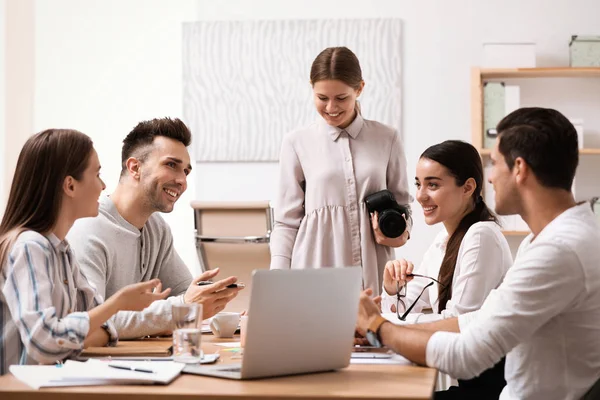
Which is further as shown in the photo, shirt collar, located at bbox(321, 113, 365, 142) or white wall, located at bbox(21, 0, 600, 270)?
white wall, located at bbox(21, 0, 600, 270)

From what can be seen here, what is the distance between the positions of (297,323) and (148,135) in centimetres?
134

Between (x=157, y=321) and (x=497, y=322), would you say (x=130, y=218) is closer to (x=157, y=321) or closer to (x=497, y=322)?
(x=157, y=321)

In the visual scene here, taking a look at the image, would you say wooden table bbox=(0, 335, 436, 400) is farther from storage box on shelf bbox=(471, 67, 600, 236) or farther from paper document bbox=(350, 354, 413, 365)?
storage box on shelf bbox=(471, 67, 600, 236)

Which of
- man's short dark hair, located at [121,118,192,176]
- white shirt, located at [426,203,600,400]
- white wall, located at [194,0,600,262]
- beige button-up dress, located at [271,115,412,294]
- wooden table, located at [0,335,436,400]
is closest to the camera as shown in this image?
wooden table, located at [0,335,436,400]

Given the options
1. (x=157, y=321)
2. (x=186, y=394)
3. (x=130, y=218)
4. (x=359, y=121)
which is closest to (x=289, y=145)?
(x=359, y=121)

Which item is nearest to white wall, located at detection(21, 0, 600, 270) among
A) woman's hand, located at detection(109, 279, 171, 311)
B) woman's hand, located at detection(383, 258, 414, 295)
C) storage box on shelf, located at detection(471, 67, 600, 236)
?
storage box on shelf, located at detection(471, 67, 600, 236)

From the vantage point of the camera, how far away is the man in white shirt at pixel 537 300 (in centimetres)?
155

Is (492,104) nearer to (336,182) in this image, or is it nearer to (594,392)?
(336,182)

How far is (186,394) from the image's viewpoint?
51.5 inches

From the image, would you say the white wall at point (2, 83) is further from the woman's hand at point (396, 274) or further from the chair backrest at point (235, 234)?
the woman's hand at point (396, 274)

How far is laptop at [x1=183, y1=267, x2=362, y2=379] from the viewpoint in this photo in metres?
1.41

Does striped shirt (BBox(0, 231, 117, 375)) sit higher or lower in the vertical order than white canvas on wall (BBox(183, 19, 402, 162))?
lower

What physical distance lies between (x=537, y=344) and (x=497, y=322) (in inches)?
5.0

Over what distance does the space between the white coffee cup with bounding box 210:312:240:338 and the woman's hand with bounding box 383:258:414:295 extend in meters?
0.47
